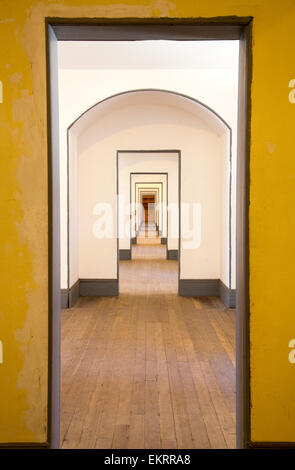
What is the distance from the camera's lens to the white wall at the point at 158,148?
759 centimetres

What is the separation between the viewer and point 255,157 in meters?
2.35

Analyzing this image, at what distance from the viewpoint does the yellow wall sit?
229cm

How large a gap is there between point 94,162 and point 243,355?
5715 mm

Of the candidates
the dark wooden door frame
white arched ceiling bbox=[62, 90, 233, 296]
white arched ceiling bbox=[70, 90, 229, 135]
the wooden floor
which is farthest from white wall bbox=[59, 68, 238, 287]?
the dark wooden door frame

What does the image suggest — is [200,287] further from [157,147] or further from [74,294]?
[157,147]

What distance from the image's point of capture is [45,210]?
7.78 feet

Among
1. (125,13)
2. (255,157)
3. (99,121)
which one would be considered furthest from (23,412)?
(99,121)

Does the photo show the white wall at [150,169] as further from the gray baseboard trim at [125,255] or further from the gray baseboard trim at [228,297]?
the gray baseboard trim at [228,297]

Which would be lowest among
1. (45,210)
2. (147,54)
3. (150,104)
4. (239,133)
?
(45,210)

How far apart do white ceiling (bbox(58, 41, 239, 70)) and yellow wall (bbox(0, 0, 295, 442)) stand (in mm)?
3056

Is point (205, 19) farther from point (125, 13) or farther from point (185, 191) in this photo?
point (185, 191)

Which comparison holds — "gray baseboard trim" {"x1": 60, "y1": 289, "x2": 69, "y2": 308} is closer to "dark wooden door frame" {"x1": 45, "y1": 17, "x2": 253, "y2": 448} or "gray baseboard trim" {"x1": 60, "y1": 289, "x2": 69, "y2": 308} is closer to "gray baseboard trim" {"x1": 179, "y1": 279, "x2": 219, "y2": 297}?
"gray baseboard trim" {"x1": 179, "y1": 279, "x2": 219, "y2": 297}

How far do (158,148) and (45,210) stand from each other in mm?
5539

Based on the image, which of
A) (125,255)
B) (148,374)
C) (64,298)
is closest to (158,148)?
(64,298)
